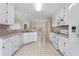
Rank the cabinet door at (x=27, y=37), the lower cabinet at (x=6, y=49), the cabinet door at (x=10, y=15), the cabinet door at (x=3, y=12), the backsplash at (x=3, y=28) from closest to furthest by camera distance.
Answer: the lower cabinet at (x=6, y=49) < the cabinet door at (x=3, y=12) < the cabinet door at (x=10, y=15) < the backsplash at (x=3, y=28) < the cabinet door at (x=27, y=37)

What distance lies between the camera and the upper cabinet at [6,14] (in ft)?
9.46

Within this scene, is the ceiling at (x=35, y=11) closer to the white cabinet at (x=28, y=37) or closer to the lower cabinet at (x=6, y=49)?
the lower cabinet at (x=6, y=49)

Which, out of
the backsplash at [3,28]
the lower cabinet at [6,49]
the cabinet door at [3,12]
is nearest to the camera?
the lower cabinet at [6,49]

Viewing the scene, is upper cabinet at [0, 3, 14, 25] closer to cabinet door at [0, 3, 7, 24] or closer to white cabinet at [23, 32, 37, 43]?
cabinet door at [0, 3, 7, 24]

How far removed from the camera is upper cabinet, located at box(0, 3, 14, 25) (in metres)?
2.88

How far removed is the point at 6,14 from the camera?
3.16 m

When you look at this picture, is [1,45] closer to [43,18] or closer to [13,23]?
[13,23]

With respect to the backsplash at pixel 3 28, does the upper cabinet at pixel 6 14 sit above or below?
above

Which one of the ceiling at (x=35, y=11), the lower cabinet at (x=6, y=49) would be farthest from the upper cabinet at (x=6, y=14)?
the lower cabinet at (x=6, y=49)

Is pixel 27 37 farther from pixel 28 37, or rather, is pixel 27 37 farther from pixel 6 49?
pixel 6 49

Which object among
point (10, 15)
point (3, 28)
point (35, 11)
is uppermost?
point (35, 11)

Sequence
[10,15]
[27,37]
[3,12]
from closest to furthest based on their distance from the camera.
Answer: [3,12]
[10,15]
[27,37]

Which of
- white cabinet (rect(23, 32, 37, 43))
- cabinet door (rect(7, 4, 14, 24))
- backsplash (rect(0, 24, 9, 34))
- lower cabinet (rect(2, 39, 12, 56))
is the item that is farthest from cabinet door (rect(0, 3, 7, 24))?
white cabinet (rect(23, 32, 37, 43))

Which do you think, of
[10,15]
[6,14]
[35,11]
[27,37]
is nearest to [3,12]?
[6,14]
